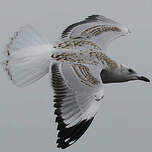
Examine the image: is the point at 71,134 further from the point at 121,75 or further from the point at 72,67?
the point at 121,75

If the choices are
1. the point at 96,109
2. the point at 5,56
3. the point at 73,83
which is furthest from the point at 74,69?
the point at 5,56

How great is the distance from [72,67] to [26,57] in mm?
832

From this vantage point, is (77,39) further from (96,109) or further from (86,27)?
(96,109)

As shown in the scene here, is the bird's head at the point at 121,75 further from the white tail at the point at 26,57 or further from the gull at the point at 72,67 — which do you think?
the white tail at the point at 26,57

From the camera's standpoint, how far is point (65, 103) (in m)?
5.38

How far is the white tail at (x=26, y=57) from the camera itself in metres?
6.17

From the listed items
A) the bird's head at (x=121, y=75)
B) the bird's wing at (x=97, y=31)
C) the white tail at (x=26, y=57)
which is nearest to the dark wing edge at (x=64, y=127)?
the white tail at (x=26, y=57)

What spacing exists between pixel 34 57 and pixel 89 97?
1212 mm

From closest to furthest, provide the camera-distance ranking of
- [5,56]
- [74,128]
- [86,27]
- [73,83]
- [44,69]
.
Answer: [74,128] < [73,83] < [44,69] < [5,56] < [86,27]

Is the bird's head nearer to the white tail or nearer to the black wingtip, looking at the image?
the white tail

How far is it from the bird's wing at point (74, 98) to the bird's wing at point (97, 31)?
47.3 inches

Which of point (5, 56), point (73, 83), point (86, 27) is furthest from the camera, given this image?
point (86, 27)

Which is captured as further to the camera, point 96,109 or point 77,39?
point 77,39

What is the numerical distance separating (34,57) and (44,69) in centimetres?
43
